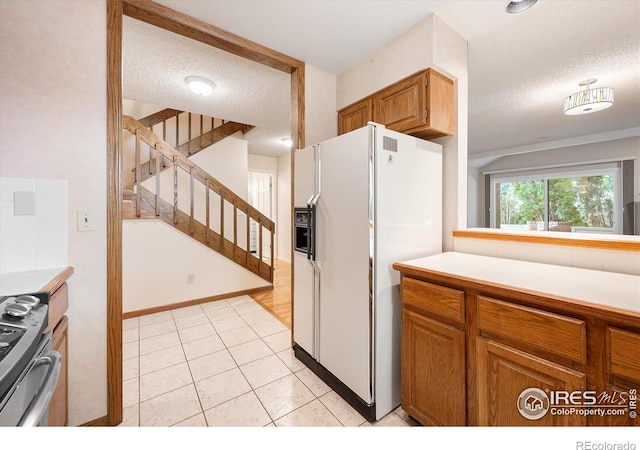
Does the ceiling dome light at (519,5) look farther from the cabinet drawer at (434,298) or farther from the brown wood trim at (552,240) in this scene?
the cabinet drawer at (434,298)

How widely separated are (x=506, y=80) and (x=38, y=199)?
3916mm

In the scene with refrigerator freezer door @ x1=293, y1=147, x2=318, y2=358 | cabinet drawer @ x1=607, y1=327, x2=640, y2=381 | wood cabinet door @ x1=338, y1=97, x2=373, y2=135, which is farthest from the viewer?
wood cabinet door @ x1=338, y1=97, x2=373, y2=135

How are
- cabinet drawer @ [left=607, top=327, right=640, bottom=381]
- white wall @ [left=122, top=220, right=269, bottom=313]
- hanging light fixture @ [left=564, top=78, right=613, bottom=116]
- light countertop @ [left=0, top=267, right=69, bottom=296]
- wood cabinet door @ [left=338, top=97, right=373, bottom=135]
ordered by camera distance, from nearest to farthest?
1. cabinet drawer @ [left=607, top=327, right=640, bottom=381]
2. light countertop @ [left=0, top=267, right=69, bottom=296]
3. wood cabinet door @ [left=338, top=97, right=373, bottom=135]
4. hanging light fixture @ [left=564, top=78, right=613, bottom=116]
5. white wall @ [left=122, top=220, right=269, bottom=313]

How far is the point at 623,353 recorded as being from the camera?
82 cm

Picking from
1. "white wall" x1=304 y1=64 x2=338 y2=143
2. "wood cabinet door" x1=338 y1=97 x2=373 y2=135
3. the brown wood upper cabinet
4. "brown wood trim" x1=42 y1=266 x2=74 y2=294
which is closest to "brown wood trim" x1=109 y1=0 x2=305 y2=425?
"brown wood trim" x1=42 y1=266 x2=74 y2=294

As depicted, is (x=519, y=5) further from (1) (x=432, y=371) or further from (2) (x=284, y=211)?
(2) (x=284, y=211)

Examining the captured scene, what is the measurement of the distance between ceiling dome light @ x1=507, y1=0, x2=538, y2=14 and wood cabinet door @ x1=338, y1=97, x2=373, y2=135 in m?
1.00

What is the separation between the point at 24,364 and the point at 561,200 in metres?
7.53

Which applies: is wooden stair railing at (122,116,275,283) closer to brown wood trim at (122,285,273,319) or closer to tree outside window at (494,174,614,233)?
brown wood trim at (122,285,273,319)

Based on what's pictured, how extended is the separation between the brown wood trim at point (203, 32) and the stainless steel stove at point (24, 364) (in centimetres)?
170

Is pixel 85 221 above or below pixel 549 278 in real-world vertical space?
above

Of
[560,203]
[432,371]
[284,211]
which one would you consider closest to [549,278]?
[432,371]

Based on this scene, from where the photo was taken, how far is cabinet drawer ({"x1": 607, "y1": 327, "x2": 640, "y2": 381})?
79 centimetres

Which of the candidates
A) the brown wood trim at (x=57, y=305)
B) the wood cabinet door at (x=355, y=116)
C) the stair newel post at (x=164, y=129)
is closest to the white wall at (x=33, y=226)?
the brown wood trim at (x=57, y=305)
